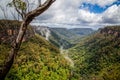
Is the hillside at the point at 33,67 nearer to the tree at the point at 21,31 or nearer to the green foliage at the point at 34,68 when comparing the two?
the green foliage at the point at 34,68

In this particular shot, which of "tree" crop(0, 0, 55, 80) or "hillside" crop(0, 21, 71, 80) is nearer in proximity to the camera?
"tree" crop(0, 0, 55, 80)

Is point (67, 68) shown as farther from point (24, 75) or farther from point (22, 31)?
point (22, 31)

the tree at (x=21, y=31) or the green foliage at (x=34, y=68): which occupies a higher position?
the tree at (x=21, y=31)

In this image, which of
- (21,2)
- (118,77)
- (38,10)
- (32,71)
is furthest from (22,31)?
(32,71)

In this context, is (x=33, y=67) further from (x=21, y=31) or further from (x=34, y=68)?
(x=21, y=31)

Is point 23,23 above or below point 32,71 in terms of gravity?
above

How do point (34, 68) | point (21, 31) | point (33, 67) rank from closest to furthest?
point (21, 31)
point (33, 67)
point (34, 68)

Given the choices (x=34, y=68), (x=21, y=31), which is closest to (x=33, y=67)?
(x=34, y=68)

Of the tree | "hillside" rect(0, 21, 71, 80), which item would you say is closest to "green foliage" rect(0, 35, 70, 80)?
"hillside" rect(0, 21, 71, 80)

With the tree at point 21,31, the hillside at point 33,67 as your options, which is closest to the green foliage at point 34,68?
the hillside at point 33,67

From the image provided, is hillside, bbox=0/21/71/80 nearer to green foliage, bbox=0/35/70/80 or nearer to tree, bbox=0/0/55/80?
green foliage, bbox=0/35/70/80

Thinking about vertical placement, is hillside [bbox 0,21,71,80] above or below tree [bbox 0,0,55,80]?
below
